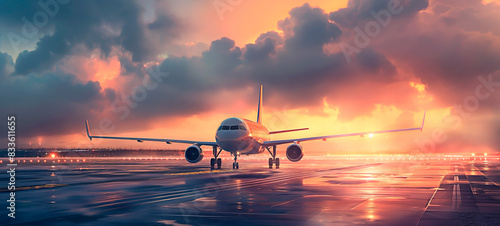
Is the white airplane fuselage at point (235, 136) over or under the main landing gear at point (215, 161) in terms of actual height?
over

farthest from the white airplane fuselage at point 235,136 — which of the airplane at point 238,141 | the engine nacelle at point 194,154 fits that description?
the engine nacelle at point 194,154

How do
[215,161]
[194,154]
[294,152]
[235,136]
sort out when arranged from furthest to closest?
1. [215,161]
2. [294,152]
3. [194,154]
4. [235,136]

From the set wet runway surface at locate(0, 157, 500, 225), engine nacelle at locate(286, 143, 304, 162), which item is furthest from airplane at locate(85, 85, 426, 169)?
wet runway surface at locate(0, 157, 500, 225)

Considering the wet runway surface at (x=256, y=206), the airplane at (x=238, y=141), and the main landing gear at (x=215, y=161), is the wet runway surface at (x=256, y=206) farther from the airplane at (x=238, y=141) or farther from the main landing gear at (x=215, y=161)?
the main landing gear at (x=215, y=161)

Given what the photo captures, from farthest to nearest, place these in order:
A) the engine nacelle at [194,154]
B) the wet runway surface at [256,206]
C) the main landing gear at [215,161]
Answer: the main landing gear at [215,161], the engine nacelle at [194,154], the wet runway surface at [256,206]

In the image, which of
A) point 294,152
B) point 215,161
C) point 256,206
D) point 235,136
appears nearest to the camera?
point 256,206

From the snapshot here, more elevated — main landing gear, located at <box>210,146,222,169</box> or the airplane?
the airplane

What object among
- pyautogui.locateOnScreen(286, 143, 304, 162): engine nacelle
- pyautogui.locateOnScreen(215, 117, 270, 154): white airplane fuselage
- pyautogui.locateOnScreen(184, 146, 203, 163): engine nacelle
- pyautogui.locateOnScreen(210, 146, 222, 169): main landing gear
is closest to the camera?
pyautogui.locateOnScreen(215, 117, 270, 154): white airplane fuselage

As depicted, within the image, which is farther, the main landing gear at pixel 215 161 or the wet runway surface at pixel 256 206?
the main landing gear at pixel 215 161

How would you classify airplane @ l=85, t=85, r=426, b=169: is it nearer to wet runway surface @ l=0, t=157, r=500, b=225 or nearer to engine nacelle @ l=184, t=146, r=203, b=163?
engine nacelle @ l=184, t=146, r=203, b=163

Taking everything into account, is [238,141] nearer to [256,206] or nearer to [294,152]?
[294,152]

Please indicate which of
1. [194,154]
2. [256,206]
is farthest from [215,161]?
[256,206]

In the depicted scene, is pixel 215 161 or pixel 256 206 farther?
pixel 215 161

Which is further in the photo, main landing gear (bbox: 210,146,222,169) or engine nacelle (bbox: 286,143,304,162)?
main landing gear (bbox: 210,146,222,169)
